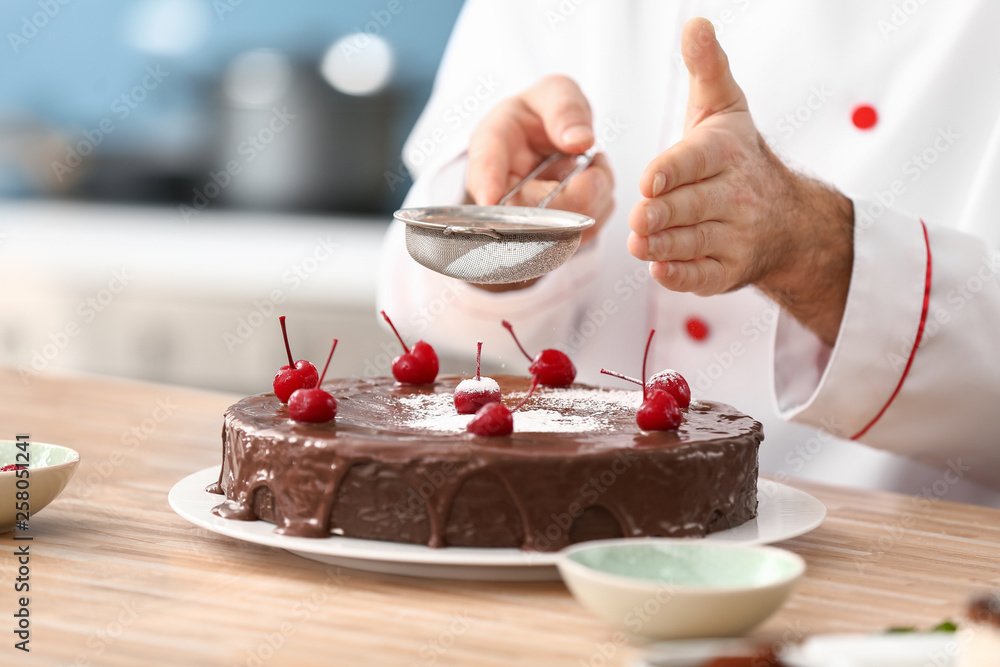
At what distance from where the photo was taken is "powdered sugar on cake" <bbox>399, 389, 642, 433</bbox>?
Answer: 1.37 m

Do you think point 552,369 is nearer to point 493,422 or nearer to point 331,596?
point 493,422

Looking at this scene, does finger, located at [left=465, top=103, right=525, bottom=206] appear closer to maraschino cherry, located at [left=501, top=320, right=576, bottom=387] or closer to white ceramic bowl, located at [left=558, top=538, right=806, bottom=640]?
maraschino cherry, located at [left=501, top=320, right=576, bottom=387]

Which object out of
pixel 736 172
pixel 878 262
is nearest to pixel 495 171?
pixel 736 172

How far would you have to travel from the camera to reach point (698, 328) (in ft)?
7.09

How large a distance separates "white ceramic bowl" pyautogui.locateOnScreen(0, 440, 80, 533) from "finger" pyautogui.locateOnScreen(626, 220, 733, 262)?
0.81 metres

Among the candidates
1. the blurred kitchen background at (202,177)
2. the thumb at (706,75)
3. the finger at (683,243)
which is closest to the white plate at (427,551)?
the finger at (683,243)

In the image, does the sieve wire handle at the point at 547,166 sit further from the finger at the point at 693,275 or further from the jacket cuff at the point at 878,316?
the jacket cuff at the point at 878,316

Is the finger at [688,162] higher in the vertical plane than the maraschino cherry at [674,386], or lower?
higher

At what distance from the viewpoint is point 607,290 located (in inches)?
92.2

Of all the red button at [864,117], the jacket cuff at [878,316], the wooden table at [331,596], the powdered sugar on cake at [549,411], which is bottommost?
the wooden table at [331,596]

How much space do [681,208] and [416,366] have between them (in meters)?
0.52

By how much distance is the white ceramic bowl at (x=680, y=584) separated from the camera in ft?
3.07

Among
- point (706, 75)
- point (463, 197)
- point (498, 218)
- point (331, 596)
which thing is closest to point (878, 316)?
point (706, 75)

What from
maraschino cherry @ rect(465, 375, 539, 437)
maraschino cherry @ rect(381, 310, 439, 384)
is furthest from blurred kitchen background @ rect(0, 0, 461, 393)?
maraschino cherry @ rect(465, 375, 539, 437)
